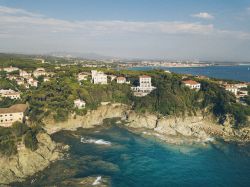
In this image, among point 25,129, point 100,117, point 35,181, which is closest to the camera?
point 35,181

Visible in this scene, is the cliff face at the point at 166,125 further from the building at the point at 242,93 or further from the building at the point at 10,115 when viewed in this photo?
the building at the point at 242,93

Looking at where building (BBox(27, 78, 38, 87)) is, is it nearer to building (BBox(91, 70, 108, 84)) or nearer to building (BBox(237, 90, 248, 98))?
building (BBox(91, 70, 108, 84))

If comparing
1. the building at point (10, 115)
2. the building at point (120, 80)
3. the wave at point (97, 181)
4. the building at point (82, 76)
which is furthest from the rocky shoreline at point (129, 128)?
the building at point (82, 76)

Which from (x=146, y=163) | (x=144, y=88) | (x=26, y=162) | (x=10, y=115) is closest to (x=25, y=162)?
(x=26, y=162)

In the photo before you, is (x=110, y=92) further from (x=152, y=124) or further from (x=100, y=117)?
(x=152, y=124)

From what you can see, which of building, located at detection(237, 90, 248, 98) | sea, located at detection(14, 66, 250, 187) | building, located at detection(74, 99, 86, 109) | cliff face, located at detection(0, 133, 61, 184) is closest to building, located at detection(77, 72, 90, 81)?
building, located at detection(74, 99, 86, 109)

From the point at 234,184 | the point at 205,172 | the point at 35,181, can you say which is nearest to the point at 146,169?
the point at 205,172
